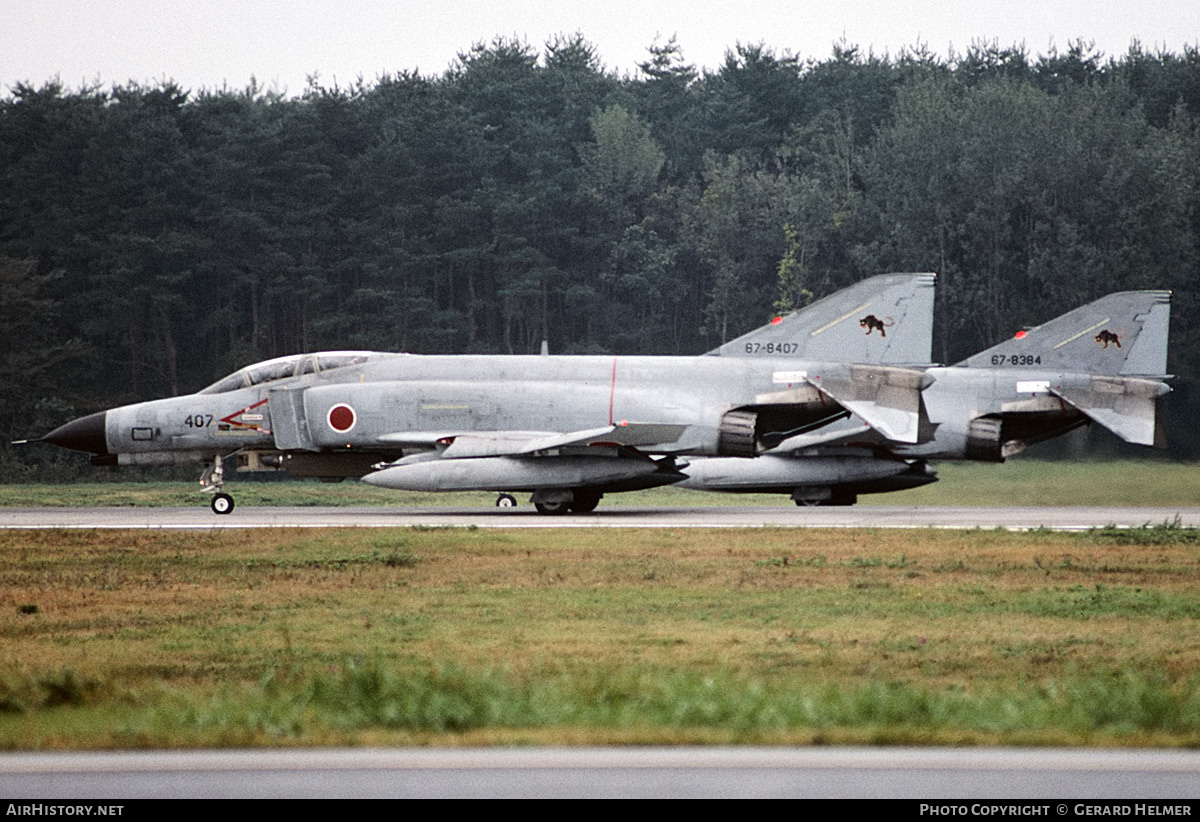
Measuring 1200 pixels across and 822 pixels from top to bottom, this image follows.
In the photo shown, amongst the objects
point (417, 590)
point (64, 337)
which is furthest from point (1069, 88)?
point (417, 590)

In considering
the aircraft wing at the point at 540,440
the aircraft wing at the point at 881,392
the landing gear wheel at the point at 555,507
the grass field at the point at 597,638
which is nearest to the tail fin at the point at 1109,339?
the aircraft wing at the point at 881,392

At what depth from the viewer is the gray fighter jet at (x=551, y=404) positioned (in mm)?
23578

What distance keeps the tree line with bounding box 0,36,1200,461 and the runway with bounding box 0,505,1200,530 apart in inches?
822

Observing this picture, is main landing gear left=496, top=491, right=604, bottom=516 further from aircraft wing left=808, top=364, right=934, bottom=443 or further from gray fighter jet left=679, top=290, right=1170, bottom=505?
aircraft wing left=808, top=364, right=934, bottom=443

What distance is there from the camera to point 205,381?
5162cm

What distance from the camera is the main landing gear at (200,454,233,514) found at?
23.9 m

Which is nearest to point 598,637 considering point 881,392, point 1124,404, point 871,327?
point 881,392

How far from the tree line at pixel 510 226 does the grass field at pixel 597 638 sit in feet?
97.0

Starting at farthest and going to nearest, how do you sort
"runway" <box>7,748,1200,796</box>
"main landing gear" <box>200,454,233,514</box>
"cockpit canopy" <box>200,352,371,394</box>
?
"cockpit canopy" <box>200,352,371,394</box>
"main landing gear" <box>200,454,233,514</box>
"runway" <box>7,748,1200,796</box>

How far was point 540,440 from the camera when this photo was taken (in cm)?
2262

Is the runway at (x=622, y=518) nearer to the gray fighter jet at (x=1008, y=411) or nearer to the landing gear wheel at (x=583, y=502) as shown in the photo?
the landing gear wheel at (x=583, y=502)

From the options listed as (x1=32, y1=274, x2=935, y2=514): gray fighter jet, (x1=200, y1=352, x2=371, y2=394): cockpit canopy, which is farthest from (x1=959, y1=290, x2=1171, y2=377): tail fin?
(x1=200, y1=352, x2=371, y2=394): cockpit canopy

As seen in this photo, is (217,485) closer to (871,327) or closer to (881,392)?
(881,392)

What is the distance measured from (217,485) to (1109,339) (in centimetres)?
1537
